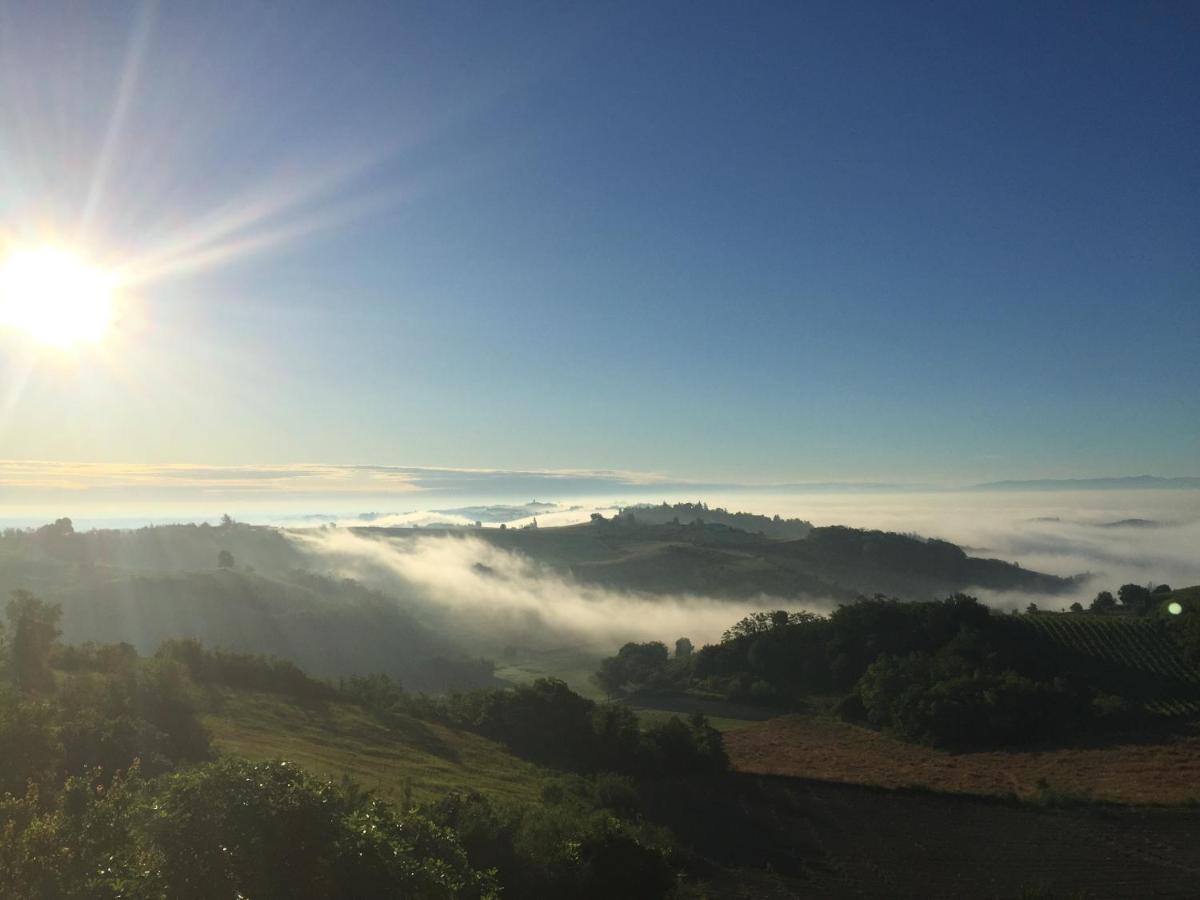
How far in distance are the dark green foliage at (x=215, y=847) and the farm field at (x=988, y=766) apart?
133 ft

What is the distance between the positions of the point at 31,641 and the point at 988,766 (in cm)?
6413

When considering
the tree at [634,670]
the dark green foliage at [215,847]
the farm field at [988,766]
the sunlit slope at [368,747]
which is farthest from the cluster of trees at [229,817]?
the tree at [634,670]

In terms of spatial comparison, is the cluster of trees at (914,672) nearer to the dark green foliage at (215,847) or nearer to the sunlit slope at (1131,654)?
the sunlit slope at (1131,654)

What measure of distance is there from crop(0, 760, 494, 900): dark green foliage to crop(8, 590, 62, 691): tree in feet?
Answer: 113

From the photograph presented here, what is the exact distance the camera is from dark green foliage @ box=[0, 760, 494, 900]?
10.1m

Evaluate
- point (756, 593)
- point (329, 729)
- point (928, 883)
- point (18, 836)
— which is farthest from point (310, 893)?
point (756, 593)

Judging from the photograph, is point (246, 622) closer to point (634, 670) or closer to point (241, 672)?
point (634, 670)

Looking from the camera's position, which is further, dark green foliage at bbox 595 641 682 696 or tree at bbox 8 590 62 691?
dark green foliage at bbox 595 641 682 696

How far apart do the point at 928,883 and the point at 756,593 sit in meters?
173

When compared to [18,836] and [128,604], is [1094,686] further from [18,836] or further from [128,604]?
[128,604]

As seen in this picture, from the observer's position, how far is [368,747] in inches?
1639

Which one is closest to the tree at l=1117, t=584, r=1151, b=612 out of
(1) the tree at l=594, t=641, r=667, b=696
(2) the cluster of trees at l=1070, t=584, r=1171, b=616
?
(2) the cluster of trees at l=1070, t=584, r=1171, b=616

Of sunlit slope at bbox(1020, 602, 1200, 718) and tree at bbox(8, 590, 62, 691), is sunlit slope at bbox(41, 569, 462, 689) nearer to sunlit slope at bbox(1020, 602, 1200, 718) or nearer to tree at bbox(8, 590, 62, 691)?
tree at bbox(8, 590, 62, 691)

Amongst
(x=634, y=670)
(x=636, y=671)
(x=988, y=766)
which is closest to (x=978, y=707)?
(x=988, y=766)
